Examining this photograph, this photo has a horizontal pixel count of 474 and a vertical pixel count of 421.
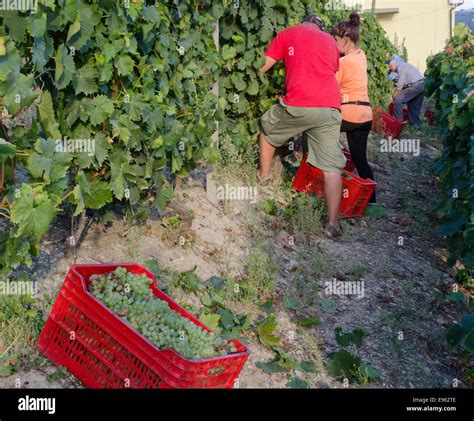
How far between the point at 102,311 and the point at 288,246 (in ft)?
10.4

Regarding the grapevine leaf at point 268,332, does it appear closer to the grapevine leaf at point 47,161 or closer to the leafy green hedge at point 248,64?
the grapevine leaf at point 47,161

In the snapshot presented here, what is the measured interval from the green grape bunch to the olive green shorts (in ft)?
10.7

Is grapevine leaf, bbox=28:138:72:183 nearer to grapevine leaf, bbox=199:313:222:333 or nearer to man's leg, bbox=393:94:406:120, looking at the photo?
grapevine leaf, bbox=199:313:222:333

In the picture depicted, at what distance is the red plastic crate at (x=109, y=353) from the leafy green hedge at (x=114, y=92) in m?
0.33

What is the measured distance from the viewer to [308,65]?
6551 millimetres

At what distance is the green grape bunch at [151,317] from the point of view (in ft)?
11.1

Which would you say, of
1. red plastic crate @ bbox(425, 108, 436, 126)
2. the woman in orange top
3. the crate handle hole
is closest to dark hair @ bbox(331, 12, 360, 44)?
the woman in orange top

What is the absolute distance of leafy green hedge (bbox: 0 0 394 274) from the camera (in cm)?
340

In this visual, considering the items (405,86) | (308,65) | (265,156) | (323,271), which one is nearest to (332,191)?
(265,156)

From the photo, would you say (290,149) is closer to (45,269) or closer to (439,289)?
(439,289)

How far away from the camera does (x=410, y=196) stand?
29.6 feet

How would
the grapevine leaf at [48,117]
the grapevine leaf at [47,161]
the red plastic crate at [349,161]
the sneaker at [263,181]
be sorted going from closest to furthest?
the grapevine leaf at [47,161] → the grapevine leaf at [48,117] → the sneaker at [263,181] → the red plastic crate at [349,161]

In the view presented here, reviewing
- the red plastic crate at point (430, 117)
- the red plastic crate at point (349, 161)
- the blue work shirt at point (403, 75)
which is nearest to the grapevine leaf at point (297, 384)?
the red plastic crate at point (349, 161)
